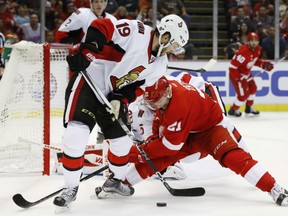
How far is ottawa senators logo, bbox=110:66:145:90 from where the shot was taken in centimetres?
342

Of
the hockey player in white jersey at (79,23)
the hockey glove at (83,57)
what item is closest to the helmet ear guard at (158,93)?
the hockey glove at (83,57)

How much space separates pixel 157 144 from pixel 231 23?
19.0 feet

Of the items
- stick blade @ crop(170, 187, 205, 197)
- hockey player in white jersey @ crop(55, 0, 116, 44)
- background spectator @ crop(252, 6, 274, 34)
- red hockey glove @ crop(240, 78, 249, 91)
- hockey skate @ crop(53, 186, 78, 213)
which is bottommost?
red hockey glove @ crop(240, 78, 249, 91)

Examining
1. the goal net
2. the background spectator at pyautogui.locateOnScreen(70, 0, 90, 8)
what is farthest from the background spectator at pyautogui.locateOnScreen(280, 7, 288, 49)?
the goal net

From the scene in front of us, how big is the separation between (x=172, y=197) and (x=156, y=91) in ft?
2.05

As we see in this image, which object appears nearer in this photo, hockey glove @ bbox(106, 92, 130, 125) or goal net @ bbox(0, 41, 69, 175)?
hockey glove @ bbox(106, 92, 130, 125)

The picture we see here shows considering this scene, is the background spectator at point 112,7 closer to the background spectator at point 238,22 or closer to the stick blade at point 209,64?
the background spectator at point 238,22

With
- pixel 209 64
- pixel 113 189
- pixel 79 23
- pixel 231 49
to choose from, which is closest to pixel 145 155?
pixel 113 189

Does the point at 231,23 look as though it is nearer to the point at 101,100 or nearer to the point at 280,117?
the point at 280,117

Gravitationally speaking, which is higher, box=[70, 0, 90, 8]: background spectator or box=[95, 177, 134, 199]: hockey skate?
box=[70, 0, 90, 8]: background spectator

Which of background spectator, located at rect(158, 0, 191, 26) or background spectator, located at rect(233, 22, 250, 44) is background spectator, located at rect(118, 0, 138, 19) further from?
background spectator, located at rect(233, 22, 250, 44)

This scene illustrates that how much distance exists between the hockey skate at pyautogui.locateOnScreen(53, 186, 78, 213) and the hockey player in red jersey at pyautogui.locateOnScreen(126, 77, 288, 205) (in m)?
0.46

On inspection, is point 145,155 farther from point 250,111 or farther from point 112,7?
point 112,7

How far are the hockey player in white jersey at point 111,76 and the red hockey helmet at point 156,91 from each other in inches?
2.9
